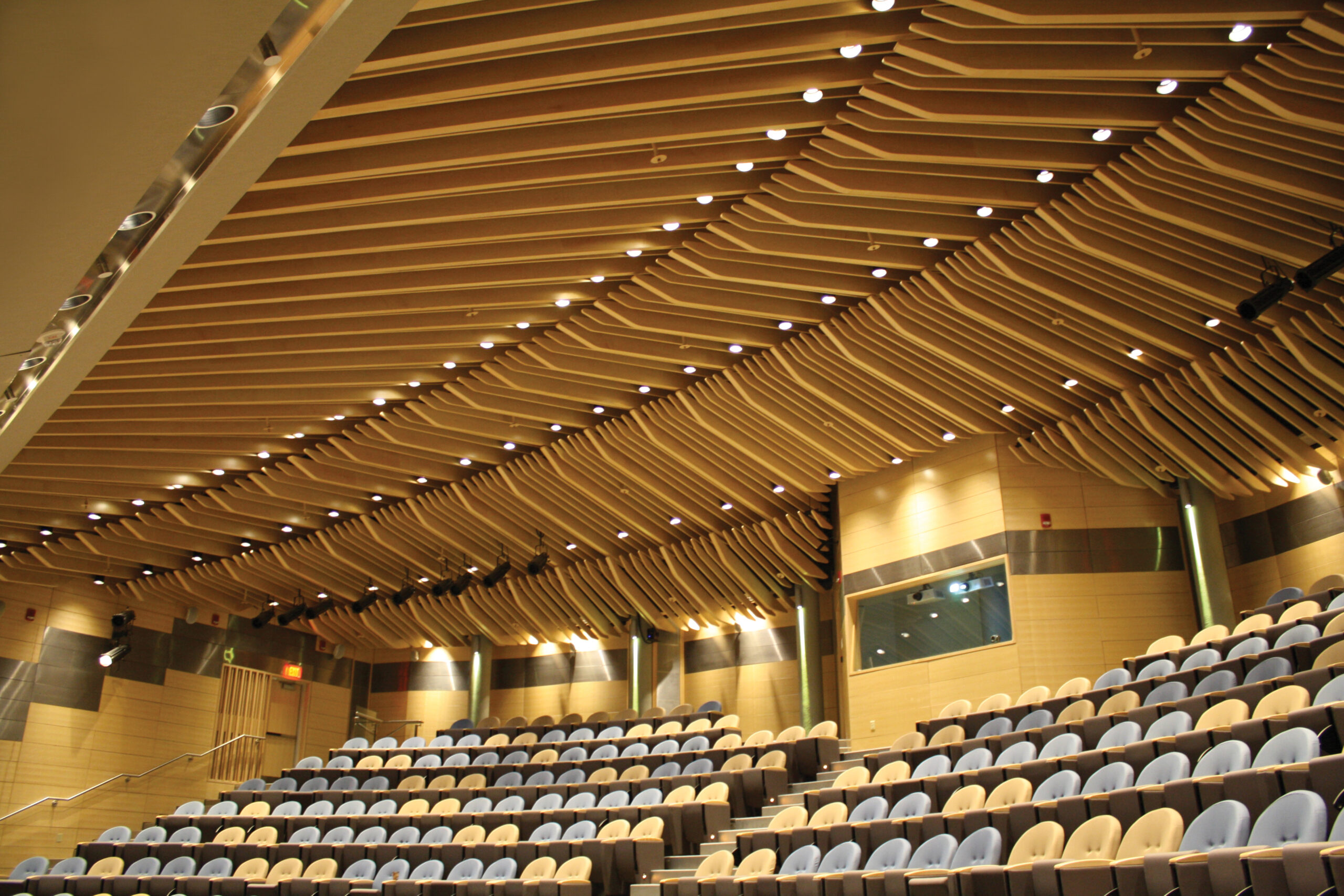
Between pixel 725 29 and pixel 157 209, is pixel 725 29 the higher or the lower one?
the higher one

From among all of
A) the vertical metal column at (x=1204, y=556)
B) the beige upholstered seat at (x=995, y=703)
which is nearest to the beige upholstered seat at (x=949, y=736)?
the beige upholstered seat at (x=995, y=703)

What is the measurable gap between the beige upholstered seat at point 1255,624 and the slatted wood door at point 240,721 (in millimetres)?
14938

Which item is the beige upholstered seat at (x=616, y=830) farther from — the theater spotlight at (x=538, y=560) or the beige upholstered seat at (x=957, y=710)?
the theater spotlight at (x=538, y=560)

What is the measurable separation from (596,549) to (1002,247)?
8.56m

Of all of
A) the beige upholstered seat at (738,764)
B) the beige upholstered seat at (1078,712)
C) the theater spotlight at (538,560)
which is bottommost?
the beige upholstered seat at (738,764)

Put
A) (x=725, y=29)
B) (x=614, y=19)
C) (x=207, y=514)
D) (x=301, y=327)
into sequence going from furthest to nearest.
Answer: (x=207, y=514), (x=301, y=327), (x=725, y=29), (x=614, y=19)

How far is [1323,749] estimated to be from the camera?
581 cm

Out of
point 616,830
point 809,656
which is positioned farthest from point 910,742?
point 809,656

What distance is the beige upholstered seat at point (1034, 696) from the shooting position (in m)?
9.57

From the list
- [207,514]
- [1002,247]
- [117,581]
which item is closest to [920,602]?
[1002,247]

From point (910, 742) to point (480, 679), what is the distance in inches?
399

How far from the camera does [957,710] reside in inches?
406

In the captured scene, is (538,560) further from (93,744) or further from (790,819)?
(93,744)

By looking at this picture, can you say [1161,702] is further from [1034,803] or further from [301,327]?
[301,327]
